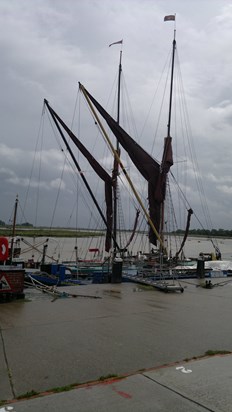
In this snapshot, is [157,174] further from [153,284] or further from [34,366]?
[34,366]

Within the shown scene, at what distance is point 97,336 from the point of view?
6.40 m

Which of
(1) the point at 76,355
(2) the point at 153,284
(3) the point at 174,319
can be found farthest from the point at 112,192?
(1) the point at 76,355

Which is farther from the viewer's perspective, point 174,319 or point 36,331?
point 174,319

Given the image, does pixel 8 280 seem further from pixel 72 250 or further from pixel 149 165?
pixel 72 250

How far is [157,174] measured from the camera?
22.5 metres

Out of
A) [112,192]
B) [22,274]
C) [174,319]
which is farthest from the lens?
[112,192]

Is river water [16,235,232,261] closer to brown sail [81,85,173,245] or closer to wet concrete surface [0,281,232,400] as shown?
brown sail [81,85,173,245]

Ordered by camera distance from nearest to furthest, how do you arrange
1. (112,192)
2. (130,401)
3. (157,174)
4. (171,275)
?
(130,401) → (171,275) → (157,174) → (112,192)

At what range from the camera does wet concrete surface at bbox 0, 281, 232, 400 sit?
4.65m

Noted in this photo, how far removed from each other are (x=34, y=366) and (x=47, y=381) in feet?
1.79

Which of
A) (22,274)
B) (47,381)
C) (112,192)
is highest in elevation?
(112,192)

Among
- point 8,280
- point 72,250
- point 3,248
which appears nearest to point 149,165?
point 3,248

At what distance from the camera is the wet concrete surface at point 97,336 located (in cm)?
465

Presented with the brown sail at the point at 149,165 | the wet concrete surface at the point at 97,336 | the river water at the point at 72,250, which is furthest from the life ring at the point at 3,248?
the brown sail at the point at 149,165
